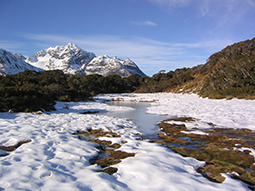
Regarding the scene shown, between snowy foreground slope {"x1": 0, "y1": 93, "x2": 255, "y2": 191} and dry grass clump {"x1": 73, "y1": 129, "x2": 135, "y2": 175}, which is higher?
snowy foreground slope {"x1": 0, "y1": 93, "x2": 255, "y2": 191}

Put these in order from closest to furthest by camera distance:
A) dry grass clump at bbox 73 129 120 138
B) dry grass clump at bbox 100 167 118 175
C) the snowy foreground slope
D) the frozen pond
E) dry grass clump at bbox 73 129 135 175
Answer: the snowy foreground slope → dry grass clump at bbox 100 167 118 175 → dry grass clump at bbox 73 129 135 175 → dry grass clump at bbox 73 129 120 138 → the frozen pond

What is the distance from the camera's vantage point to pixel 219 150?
506 centimetres

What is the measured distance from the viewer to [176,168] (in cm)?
379

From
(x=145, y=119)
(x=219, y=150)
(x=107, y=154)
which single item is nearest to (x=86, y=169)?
(x=107, y=154)

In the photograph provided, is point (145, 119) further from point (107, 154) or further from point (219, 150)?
point (107, 154)

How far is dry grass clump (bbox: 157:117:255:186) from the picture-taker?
147 inches

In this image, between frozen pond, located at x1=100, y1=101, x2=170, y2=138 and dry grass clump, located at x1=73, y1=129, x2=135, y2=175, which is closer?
dry grass clump, located at x1=73, y1=129, x2=135, y2=175

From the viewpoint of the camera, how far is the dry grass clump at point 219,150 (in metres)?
3.74

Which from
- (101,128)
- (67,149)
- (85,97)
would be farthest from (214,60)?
(67,149)

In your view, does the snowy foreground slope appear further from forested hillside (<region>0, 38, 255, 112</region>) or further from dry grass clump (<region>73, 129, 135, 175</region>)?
forested hillside (<region>0, 38, 255, 112</region>)

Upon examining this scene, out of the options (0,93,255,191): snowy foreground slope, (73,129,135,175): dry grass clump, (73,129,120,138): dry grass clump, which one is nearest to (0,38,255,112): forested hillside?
(73,129,120,138): dry grass clump

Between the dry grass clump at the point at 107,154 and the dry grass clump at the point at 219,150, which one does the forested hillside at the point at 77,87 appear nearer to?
the dry grass clump at the point at 107,154

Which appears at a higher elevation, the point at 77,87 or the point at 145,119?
the point at 77,87

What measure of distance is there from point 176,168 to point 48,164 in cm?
317
